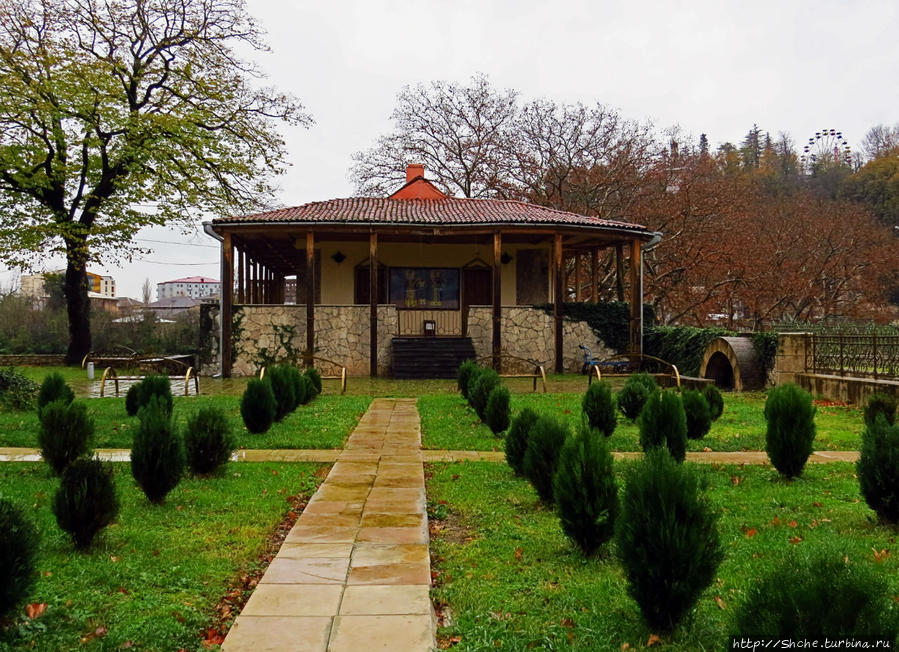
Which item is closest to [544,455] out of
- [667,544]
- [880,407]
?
[667,544]

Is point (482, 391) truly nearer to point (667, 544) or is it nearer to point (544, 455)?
point (544, 455)

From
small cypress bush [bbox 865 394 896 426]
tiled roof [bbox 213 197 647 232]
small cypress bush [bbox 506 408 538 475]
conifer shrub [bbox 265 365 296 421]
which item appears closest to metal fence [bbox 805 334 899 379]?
small cypress bush [bbox 865 394 896 426]

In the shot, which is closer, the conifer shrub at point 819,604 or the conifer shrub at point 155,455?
the conifer shrub at point 819,604

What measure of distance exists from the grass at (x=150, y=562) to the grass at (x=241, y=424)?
1.29 meters

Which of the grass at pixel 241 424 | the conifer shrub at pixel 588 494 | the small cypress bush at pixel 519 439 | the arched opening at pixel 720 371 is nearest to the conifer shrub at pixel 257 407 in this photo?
the grass at pixel 241 424

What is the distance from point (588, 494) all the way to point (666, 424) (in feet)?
10.5

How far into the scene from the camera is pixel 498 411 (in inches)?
369

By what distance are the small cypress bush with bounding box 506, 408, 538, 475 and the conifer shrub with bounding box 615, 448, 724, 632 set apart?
3385mm

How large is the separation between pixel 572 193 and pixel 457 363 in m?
15.4

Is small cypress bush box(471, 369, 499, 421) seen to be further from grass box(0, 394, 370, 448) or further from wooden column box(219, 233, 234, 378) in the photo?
wooden column box(219, 233, 234, 378)

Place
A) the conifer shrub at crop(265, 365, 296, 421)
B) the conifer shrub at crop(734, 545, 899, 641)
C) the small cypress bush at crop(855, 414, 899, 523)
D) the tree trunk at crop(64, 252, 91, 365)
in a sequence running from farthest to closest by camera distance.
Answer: the tree trunk at crop(64, 252, 91, 365) → the conifer shrub at crop(265, 365, 296, 421) → the small cypress bush at crop(855, 414, 899, 523) → the conifer shrub at crop(734, 545, 899, 641)

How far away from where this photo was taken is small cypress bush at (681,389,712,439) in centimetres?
900

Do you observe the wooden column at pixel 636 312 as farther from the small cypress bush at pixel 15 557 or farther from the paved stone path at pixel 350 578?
the small cypress bush at pixel 15 557

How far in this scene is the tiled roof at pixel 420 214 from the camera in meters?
18.8
